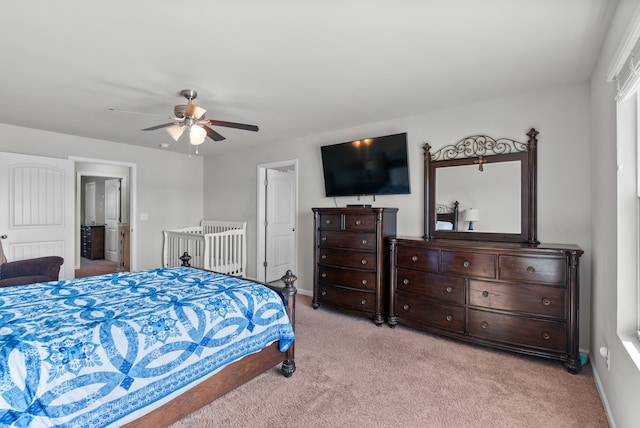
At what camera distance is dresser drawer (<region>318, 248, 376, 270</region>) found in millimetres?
3400

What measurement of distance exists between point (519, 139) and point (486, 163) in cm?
34

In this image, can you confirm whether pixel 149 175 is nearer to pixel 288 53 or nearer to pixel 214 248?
pixel 214 248

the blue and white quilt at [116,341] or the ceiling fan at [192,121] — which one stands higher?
the ceiling fan at [192,121]

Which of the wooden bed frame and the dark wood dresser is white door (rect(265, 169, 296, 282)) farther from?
the dark wood dresser

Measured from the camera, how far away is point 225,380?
193cm

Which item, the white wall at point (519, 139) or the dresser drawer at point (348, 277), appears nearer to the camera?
the white wall at point (519, 139)

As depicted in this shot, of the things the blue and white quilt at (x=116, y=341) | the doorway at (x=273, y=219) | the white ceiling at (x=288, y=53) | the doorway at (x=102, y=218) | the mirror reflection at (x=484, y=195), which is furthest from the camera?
the doorway at (x=102, y=218)

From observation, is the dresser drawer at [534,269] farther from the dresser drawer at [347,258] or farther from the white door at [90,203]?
the white door at [90,203]

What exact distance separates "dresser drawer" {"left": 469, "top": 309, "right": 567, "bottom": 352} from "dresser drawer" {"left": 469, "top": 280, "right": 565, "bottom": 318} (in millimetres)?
76

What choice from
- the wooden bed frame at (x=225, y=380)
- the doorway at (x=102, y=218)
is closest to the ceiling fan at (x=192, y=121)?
the wooden bed frame at (x=225, y=380)

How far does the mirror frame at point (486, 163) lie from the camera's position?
112 inches

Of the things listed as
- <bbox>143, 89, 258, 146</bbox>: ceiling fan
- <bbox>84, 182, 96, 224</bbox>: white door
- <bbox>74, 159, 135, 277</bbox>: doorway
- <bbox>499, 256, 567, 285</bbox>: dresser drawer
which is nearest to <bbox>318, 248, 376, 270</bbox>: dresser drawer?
<bbox>499, 256, 567, 285</bbox>: dresser drawer

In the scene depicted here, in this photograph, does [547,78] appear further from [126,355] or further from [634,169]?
[126,355]

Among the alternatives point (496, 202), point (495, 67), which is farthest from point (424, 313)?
point (495, 67)
